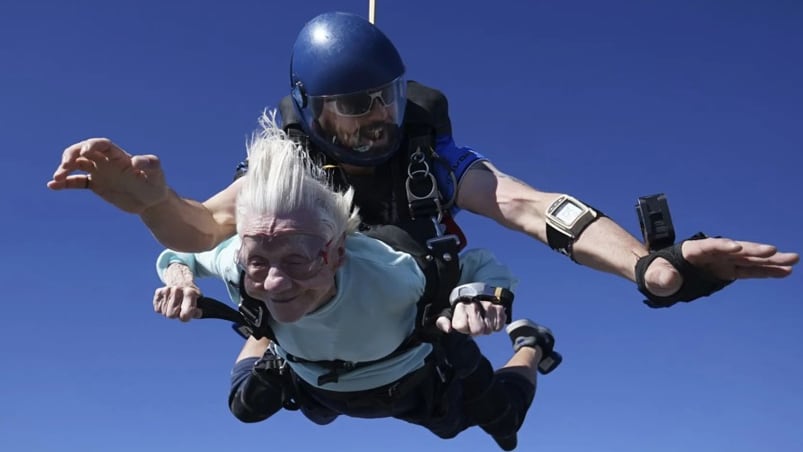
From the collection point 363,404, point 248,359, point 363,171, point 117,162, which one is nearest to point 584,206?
point 363,171

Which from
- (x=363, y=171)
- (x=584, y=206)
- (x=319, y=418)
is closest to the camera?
(x=584, y=206)

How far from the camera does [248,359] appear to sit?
6.02 meters

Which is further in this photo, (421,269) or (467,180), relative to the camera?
(467,180)

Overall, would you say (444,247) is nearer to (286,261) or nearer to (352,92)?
(286,261)

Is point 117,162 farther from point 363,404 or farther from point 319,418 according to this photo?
point 319,418

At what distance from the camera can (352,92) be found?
5020 millimetres

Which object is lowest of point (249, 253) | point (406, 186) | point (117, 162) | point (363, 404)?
point (363, 404)

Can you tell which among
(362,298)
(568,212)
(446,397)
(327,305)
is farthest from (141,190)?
(446,397)

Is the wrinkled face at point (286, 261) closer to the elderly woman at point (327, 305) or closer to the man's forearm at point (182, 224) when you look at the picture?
the elderly woman at point (327, 305)

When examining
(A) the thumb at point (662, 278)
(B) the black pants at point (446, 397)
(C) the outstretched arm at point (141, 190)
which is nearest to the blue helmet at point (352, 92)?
(C) the outstretched arm at point (141, 190)

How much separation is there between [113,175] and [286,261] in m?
0.77

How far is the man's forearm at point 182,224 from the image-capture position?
430 cm

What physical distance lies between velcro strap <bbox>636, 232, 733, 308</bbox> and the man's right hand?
6.61 ft

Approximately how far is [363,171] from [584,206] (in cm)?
127
